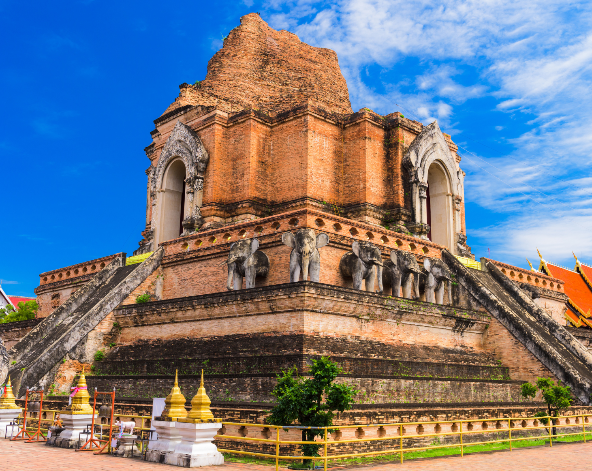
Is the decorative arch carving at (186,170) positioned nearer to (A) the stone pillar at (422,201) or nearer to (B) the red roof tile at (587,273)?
(A) the stone pillar at (422,201)

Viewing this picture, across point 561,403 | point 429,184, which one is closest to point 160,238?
point 429,184

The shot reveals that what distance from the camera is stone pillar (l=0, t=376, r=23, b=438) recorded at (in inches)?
483

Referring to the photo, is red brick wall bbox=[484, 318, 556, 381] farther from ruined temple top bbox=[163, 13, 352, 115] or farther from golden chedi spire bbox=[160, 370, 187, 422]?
golden chedi spire bbox=[160, 370, 187, 422]

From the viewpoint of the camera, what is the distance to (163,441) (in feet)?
30.3

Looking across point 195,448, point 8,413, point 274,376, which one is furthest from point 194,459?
point 8,413

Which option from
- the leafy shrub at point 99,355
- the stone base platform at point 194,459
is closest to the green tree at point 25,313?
the leafy shrub at point 99,355

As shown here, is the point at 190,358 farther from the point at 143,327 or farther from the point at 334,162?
the point at 334,162

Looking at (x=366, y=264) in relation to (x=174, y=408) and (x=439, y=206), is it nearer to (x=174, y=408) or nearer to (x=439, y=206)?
(x=174, y=408)

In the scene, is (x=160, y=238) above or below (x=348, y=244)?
above

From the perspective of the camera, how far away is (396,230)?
19.1 metres

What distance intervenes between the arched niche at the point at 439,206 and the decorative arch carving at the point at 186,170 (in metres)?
8.02

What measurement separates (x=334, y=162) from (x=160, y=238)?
6660 millimetres

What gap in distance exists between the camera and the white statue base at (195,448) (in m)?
8.81

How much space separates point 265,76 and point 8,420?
48.9 feet
